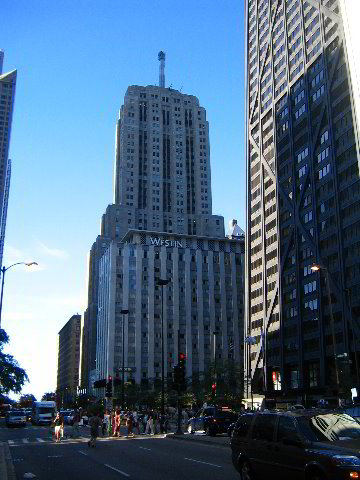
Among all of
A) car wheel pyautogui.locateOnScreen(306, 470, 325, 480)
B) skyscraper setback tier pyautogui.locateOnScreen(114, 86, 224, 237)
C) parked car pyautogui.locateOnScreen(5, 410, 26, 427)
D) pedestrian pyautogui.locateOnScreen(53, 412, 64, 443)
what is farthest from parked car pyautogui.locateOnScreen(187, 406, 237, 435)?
skyscraper setback tier pyautogui.locateOnScreen(114, 86, 224, 237)

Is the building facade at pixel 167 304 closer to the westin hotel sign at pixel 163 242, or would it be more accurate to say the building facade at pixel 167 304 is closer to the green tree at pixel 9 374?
the westin hotel sign at pixel 163 242

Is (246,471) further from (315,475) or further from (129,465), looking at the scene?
(129,465)

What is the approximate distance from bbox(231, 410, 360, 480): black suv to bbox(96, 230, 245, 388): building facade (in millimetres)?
119694

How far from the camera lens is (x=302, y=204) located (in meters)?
94.1

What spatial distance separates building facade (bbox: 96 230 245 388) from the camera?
13650 centimetres

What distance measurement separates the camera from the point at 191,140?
190m

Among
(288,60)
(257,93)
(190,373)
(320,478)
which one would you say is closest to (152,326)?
(190,373)

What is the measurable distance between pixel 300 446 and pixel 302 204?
87.2 metres

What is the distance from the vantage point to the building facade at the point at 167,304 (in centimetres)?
13650

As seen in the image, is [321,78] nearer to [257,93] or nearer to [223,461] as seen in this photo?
[257,93]

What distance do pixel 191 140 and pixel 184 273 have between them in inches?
2412

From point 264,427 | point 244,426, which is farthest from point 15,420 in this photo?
point 264,427

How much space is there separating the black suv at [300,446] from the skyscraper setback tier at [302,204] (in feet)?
197

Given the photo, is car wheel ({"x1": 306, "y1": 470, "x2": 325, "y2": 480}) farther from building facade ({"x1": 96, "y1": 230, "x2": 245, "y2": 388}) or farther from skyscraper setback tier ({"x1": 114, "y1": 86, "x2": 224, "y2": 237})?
skyscraper setback tier ({"x1": 114, "y1": 86, "x2": 224, "y2": 237})
